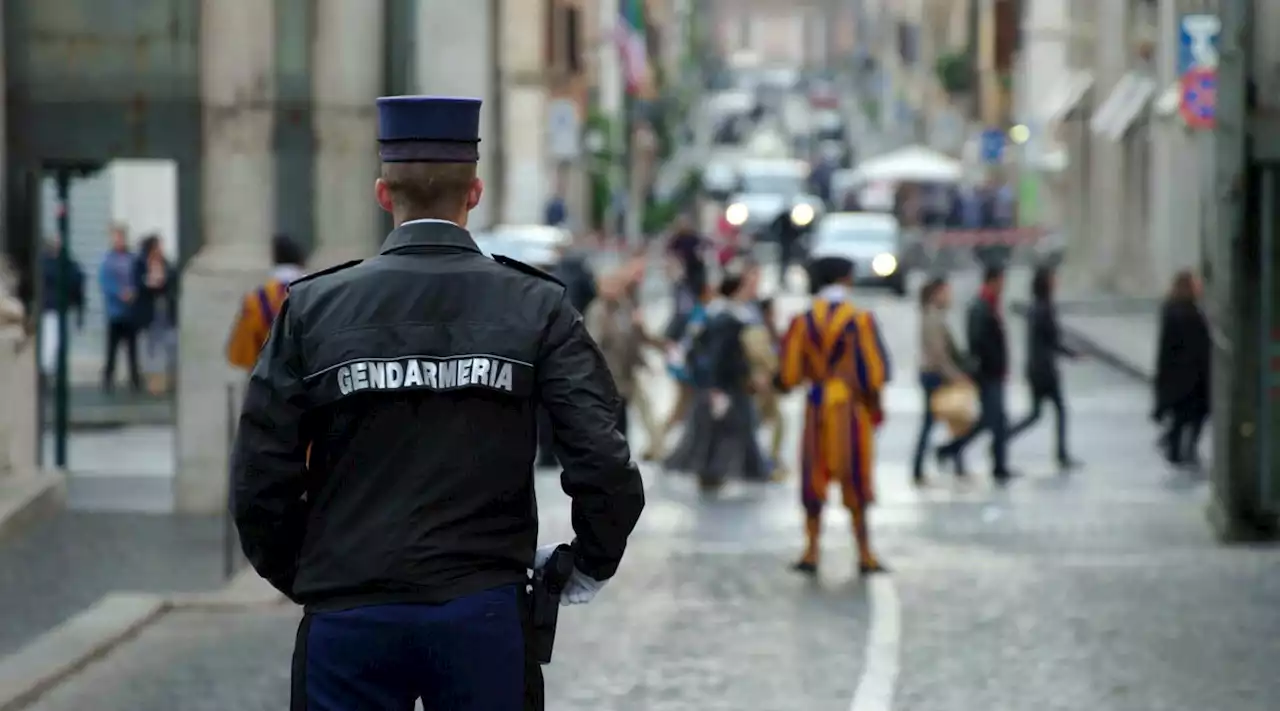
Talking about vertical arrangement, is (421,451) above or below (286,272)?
above

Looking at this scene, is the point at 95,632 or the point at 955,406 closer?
the point at 95,632

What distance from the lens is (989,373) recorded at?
2258 centimetres

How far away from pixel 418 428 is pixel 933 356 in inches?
682

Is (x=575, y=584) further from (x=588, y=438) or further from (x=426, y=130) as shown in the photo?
(x=426, y=130)

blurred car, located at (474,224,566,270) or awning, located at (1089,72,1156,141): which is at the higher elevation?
awning, located at (1089,72,1156,141)

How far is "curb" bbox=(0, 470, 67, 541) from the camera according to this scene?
16.0 m

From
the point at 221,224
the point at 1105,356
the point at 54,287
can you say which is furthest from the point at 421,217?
the point at 1105,356

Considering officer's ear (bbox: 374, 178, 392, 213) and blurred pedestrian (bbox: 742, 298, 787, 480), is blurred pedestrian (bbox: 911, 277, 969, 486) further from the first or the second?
officer's ear (bbox: 374, 178, 392, 213)

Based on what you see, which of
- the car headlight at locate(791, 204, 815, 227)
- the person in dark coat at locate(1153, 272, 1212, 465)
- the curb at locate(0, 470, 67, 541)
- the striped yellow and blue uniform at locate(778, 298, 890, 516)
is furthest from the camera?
the car headlight at locate(791, 204, 815, 227)

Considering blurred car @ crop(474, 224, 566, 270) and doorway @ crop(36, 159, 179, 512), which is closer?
doorway @ crop(36, 159, 179, 512)

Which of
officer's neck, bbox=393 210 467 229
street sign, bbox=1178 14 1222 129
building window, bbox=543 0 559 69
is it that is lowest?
officer's neck, bbox=393 210 467 229

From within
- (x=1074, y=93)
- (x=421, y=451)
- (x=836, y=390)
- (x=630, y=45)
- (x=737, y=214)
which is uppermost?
(x=630, y=45)

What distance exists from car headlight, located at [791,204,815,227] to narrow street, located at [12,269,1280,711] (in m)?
42.6

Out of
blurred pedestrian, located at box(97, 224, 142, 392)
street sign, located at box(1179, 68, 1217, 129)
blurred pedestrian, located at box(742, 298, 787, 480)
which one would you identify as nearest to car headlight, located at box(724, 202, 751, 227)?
blurred pedestrian, located at box(97, 224, 142, 392)
